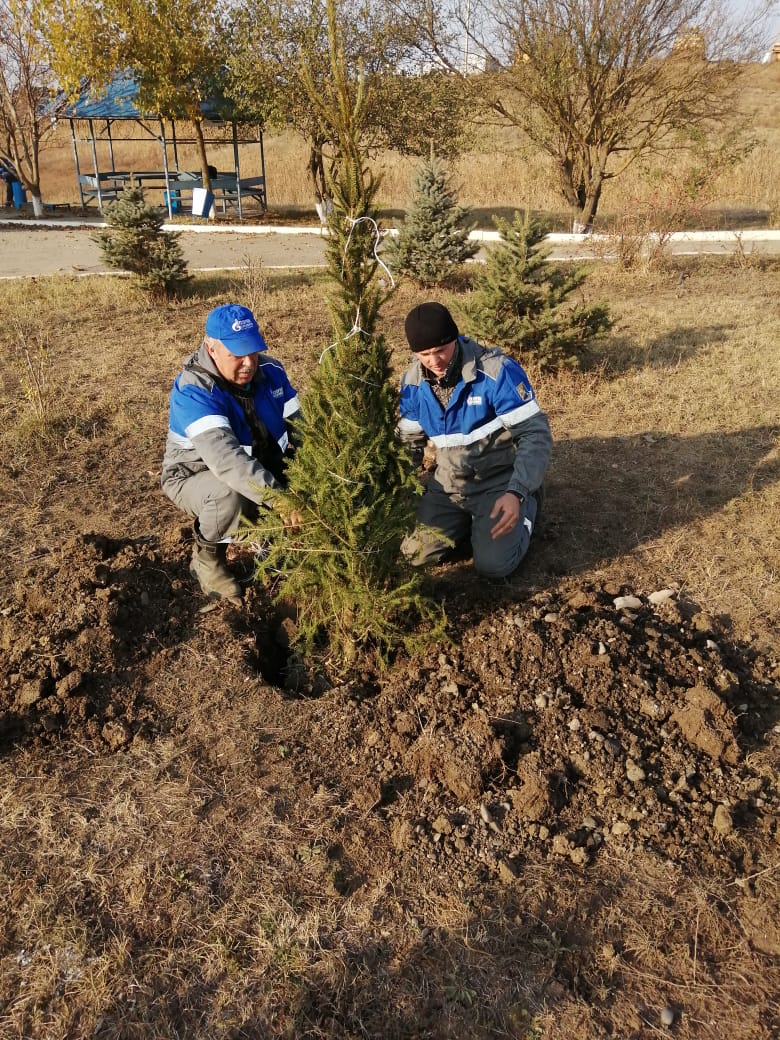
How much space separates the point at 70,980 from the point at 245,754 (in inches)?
36.1

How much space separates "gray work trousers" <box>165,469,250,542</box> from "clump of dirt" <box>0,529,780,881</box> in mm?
347

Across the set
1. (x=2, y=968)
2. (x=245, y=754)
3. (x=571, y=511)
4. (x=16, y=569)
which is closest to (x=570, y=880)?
(x=245, y=754)

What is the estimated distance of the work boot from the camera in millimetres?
3785

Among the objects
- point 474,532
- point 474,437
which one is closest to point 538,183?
point 474,437

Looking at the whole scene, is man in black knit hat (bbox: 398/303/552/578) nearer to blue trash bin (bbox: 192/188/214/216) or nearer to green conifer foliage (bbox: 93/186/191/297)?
green conifer foliage (bbox: 93/186/191/297)

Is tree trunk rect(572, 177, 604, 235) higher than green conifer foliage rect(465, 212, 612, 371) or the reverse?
higher

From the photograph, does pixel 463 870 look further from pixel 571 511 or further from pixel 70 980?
pixel 571 511

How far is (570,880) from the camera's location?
235 centimetres

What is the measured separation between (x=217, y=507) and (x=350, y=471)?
3.85 ft

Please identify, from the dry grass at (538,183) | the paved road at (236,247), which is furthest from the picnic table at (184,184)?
the paved road at (236,247)

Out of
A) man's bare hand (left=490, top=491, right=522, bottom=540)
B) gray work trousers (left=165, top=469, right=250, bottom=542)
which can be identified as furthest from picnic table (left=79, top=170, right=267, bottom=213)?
man's bare hand (left=490, top=491, right=522, bottom=540)

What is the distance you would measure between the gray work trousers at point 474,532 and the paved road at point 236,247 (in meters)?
8.21

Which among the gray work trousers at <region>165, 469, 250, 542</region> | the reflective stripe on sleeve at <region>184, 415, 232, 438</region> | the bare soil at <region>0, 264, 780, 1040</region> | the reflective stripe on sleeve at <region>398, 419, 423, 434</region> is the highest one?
the reflective stripe on sleeve at <region>184, 415, 232, 438</region>

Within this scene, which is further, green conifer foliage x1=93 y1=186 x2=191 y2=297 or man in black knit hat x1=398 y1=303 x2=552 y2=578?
green conifer foliage x1=93 y1=186 x2=191 y2=297
